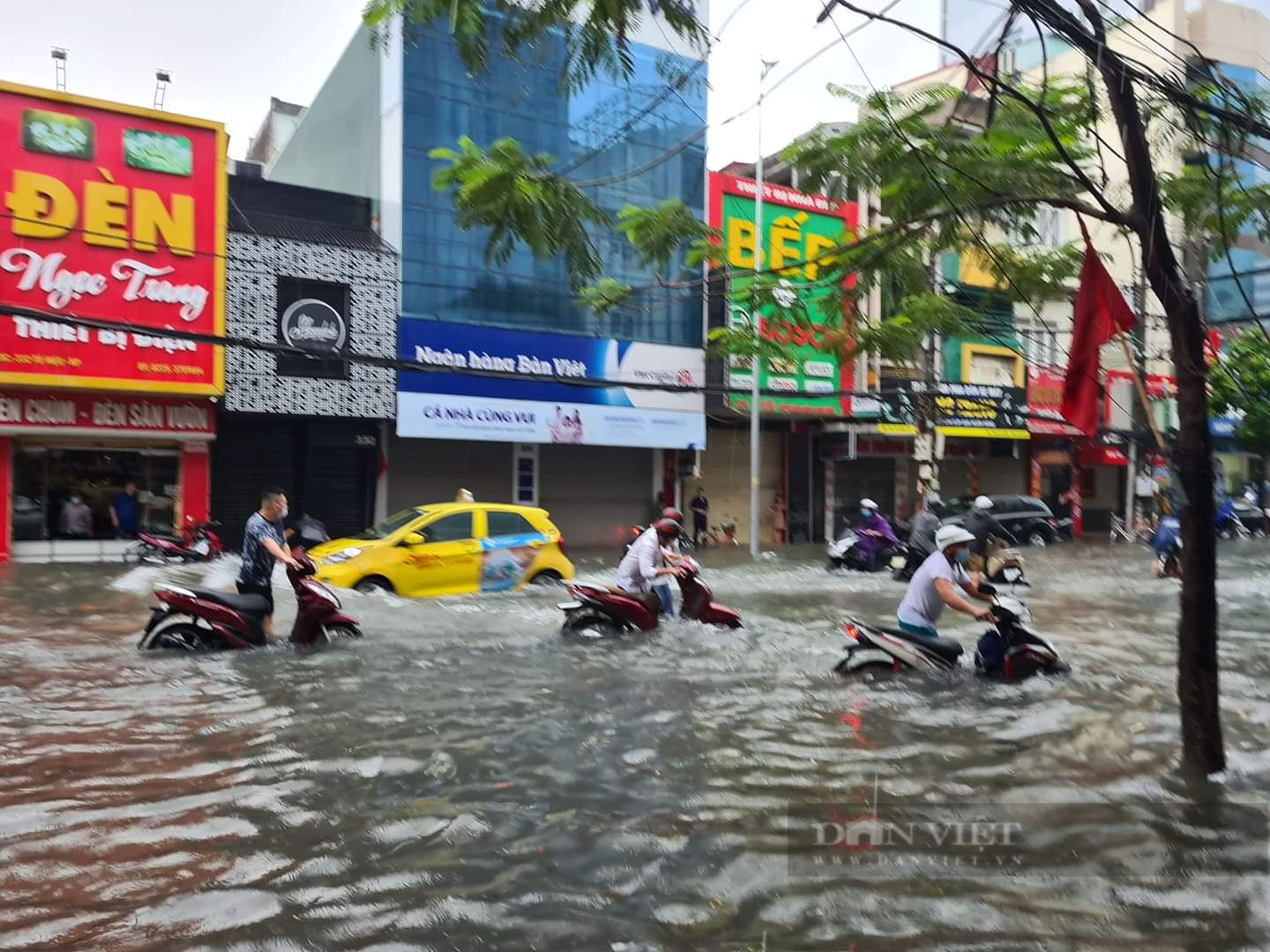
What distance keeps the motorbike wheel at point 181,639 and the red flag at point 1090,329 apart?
23.3ft

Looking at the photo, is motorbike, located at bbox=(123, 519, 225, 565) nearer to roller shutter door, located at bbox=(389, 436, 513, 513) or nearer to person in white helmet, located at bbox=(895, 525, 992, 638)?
roller shutter door, located at bbox=(389, 436, 513, 513)

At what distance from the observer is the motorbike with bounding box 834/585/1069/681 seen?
729 centimetres

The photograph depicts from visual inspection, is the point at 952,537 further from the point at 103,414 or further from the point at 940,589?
the point at 103,414

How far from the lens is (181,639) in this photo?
850 cm

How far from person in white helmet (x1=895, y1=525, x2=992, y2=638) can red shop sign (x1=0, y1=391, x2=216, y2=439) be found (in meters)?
15.4

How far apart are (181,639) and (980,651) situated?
670 cm

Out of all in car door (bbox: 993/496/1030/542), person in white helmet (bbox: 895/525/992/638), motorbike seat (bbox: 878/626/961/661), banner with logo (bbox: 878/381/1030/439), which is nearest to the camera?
person in white helmet (bbox: 895/525/992/638)

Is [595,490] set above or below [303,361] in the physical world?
below

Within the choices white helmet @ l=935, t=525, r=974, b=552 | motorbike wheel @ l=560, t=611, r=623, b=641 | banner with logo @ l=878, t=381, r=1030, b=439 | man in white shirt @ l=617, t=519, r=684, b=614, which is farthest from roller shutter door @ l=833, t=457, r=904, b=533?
white helmet @ l=935, t=525, r=974, b=552

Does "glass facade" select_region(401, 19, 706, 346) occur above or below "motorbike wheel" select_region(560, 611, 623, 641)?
above

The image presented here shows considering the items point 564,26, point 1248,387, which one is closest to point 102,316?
point 564,26

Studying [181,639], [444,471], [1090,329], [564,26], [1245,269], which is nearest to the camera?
[564,26]

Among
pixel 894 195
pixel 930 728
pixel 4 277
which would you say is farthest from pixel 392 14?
pixel 4 277

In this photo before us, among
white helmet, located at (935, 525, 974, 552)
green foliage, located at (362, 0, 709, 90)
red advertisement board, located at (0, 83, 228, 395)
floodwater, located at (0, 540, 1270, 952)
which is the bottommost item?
floodwater, located at (0, 540, 1270, 952)
